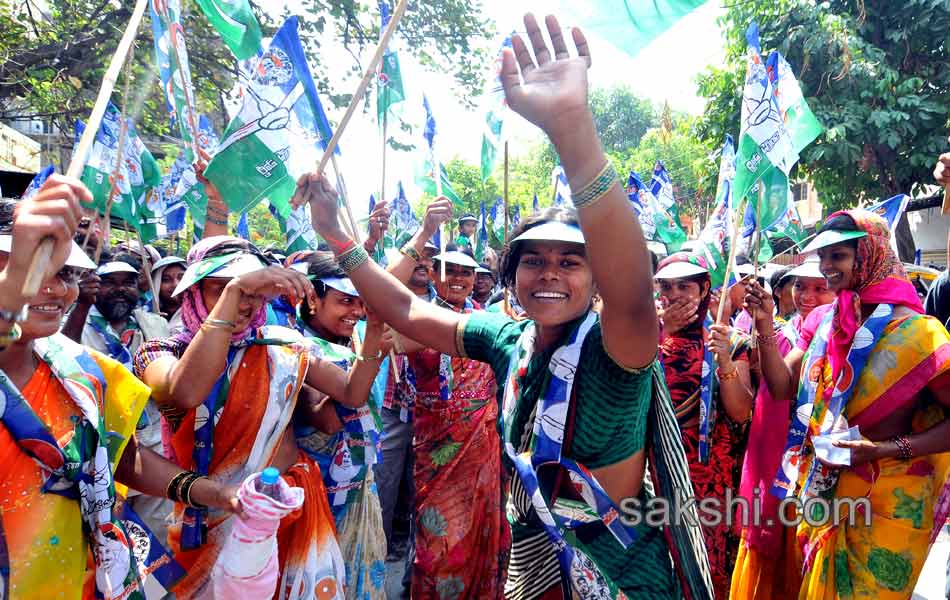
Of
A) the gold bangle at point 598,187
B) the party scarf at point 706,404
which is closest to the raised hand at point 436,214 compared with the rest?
the party scarf at point 706,404

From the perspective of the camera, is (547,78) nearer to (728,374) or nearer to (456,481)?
(728,374)

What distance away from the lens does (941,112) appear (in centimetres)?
912

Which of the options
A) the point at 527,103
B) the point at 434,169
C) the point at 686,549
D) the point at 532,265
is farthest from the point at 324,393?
the point at 434,169

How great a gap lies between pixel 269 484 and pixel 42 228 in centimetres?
94

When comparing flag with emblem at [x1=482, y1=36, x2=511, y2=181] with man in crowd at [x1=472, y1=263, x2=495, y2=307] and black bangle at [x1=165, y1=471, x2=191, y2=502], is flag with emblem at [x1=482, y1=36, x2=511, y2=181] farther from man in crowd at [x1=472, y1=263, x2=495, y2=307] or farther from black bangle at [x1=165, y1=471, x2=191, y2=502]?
black bangle at [x1=165, y1=471, x2=191, y2=502]

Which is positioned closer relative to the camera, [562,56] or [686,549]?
[562,56]

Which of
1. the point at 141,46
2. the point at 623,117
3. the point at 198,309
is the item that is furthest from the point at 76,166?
the point at 623,117

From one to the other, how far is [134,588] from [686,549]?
5.33ft

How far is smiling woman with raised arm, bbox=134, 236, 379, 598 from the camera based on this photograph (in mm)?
2266

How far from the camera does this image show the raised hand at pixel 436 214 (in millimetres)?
3547

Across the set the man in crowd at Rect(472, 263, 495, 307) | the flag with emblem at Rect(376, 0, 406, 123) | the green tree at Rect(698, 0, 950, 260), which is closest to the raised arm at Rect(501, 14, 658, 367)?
the flag with emblem at Rect(376, 0, 406, 123)

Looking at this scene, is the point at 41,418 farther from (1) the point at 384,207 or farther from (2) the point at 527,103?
(1) the point at 384,207

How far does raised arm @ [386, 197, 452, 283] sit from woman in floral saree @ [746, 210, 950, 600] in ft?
5.84

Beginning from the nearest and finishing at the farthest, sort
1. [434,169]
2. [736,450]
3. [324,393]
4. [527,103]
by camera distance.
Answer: [527,103]
[324,393]
[736,450]
[434,169]
